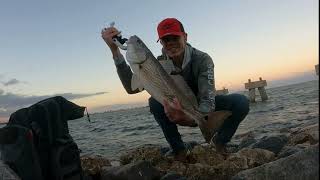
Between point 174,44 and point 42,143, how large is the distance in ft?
7.62

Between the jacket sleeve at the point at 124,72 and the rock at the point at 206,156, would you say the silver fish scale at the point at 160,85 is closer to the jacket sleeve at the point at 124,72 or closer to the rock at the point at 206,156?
the jacket sleeve at the point at 124,72

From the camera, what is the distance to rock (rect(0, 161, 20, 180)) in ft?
15.3

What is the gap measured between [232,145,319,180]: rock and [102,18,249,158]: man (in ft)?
3.71

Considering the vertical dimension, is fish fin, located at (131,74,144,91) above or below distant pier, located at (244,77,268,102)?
above

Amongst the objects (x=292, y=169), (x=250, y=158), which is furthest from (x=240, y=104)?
(x=292, y=169)

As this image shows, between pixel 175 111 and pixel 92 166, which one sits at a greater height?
pixel 175 111

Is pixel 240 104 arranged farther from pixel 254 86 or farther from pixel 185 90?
pixel 254 86

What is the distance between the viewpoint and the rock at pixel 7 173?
15.3ft

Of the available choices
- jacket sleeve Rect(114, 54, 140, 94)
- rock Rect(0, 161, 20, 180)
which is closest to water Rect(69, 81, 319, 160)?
jacket sleeve Rect(114, 54, 140, 94)

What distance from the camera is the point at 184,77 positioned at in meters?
6.50

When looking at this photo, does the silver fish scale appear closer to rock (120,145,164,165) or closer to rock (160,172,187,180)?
rock (160,172,187,180)

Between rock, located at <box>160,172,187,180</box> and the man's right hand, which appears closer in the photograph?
the man's right hand

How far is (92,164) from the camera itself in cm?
701

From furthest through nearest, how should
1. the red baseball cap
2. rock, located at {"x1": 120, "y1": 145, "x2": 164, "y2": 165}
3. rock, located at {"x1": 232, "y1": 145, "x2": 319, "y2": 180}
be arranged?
rock, located at {"x1": 120, "y1": 145, "x2": 164, "y2": 165}, the red baseball cap, rock, located at {"x1": 232, "y1": 145, "x2": 319, "y2": 180}
